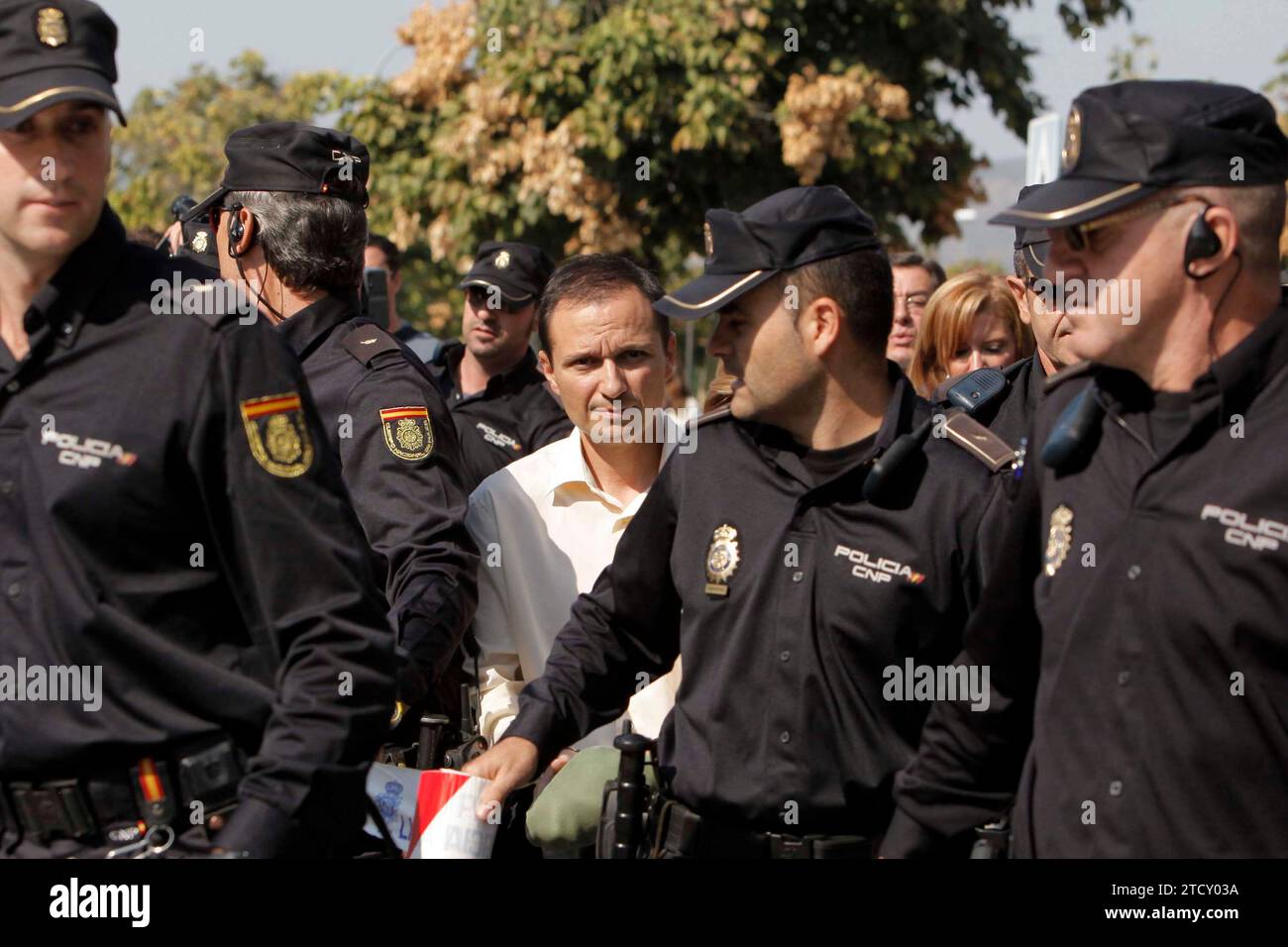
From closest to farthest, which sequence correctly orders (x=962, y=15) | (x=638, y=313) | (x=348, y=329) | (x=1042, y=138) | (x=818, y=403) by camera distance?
1. (x=818, y=403)
2. (x=348, y=329)
3. (x=638, y=313)
4. (x=1042, y=138)
5. (x=962, y=15)

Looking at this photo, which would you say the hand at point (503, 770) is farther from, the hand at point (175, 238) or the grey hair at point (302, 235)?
the hand at point (175, 238)

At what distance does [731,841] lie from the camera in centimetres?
385

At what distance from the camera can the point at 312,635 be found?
302cm

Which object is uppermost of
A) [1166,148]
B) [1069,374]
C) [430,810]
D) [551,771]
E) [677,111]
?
[677,111]

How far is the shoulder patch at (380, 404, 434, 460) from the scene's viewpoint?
16.1 feet

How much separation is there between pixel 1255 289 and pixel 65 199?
6.63 feet

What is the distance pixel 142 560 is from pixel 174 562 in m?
0.06

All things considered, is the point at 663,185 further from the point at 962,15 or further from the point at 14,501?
the point at 14,501

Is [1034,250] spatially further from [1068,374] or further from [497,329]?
[497,329]

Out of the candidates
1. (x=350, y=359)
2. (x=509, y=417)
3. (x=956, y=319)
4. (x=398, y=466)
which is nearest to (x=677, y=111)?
(x=509, y=417)

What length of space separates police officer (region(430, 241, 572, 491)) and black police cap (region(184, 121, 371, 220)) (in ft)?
11.2

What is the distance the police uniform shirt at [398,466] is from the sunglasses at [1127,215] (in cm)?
225

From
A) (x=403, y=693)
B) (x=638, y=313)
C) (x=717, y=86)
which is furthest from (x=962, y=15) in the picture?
(x=403, y=693)

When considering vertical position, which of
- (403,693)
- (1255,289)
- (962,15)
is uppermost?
(962,15)
